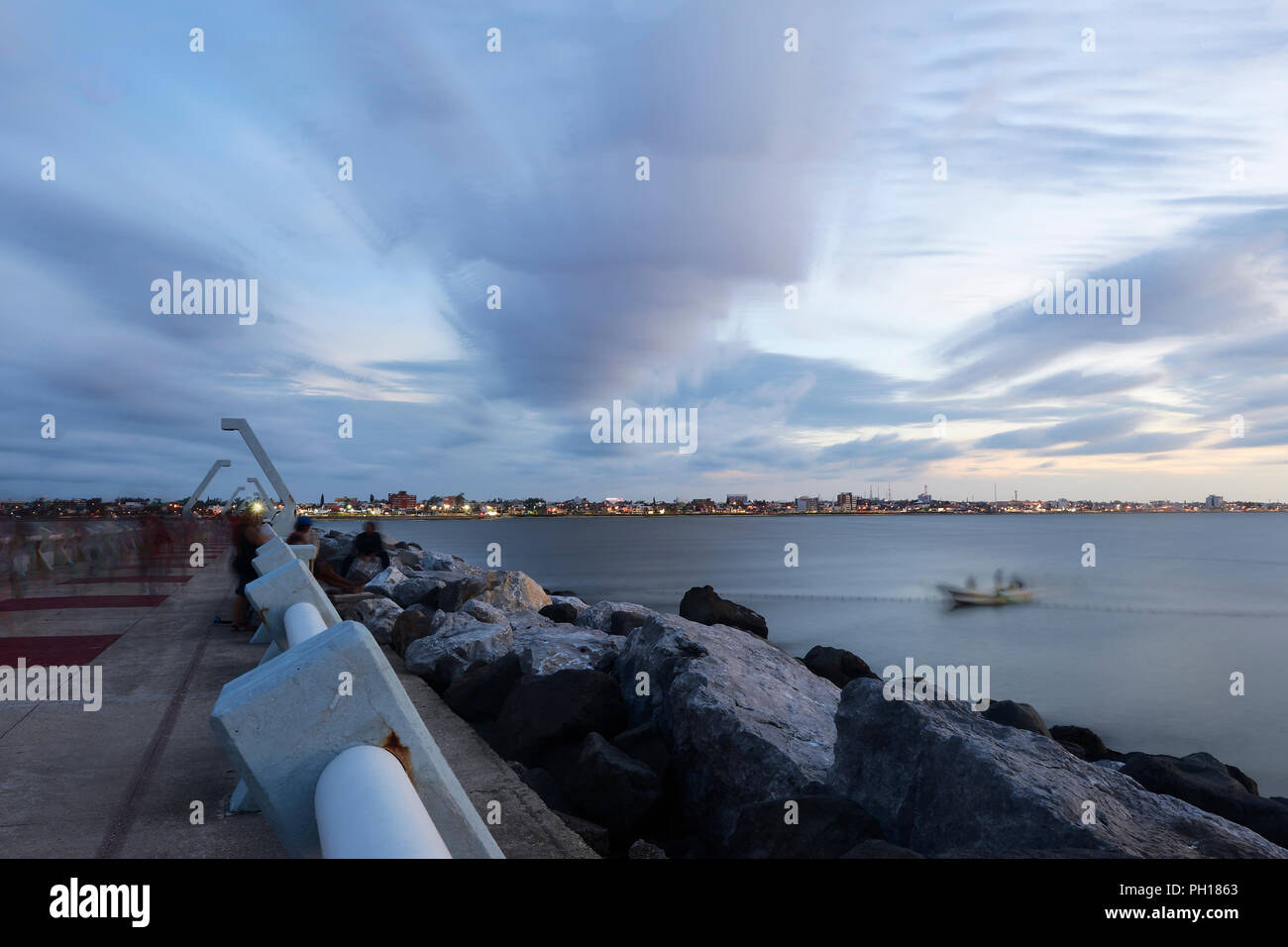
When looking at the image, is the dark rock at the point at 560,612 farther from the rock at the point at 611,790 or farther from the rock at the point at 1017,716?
the rock at the point at 611,790

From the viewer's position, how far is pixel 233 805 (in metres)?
3.69

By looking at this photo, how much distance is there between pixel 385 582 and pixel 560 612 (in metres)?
3.70

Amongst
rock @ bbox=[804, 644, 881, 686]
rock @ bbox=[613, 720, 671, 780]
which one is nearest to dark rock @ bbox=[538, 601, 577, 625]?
rock @ bbox=[804, 644, 881, 686]

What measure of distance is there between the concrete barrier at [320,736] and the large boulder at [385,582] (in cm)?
1252

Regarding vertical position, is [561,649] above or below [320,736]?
below

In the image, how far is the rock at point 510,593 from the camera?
1234 centimetres

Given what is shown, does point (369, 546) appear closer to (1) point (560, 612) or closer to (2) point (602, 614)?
(1) point (560, 612)

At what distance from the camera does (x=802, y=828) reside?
448 centimetres

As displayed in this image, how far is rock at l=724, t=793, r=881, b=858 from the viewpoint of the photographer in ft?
14.4

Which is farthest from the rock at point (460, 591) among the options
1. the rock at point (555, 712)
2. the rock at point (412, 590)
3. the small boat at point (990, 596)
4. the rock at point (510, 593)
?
the small boat at point (990, 596)

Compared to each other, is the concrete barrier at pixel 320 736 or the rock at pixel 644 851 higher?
the concrete barrier at pixel 320 736

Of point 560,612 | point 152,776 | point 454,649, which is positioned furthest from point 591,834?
point 560,612

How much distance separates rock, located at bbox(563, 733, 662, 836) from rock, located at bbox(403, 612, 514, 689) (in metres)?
2.70
